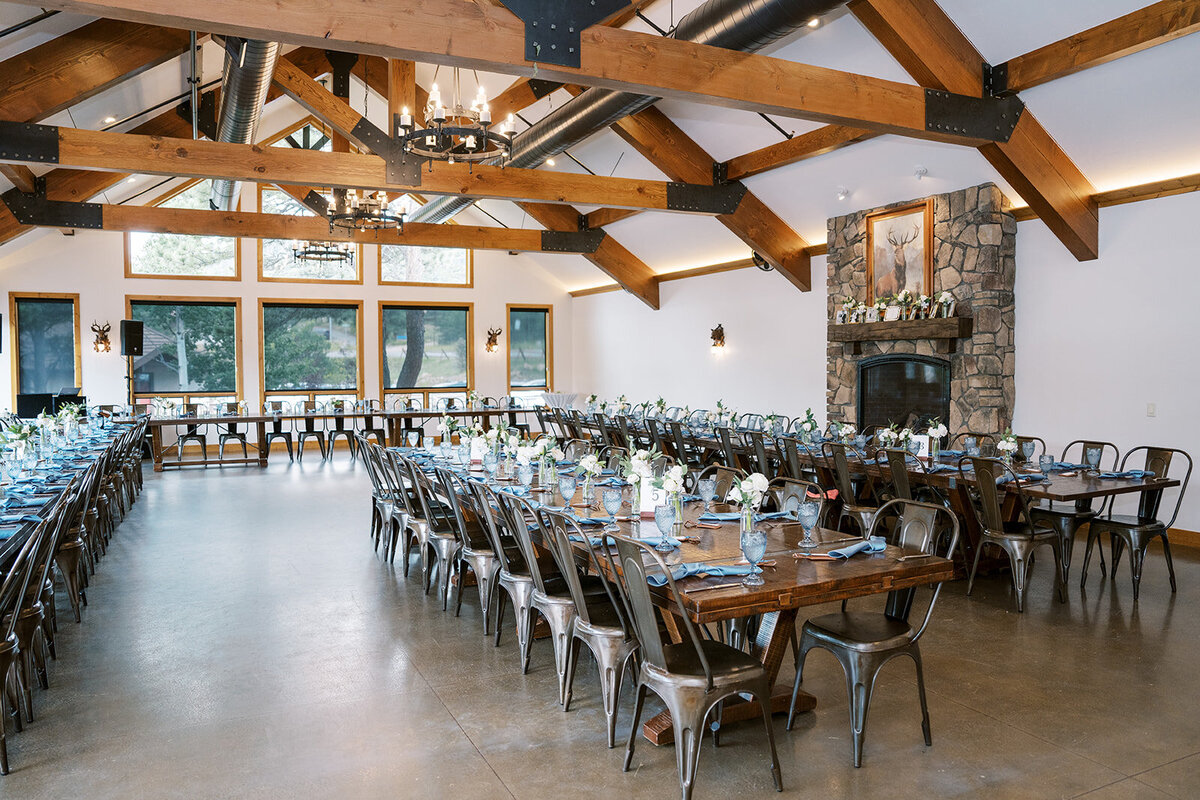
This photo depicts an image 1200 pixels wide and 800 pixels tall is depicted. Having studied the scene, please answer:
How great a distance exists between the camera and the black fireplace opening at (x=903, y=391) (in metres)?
8.97

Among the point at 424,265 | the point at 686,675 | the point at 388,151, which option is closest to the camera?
Result: the point at 686,675

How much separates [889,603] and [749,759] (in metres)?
0.96

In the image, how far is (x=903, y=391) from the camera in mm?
9469

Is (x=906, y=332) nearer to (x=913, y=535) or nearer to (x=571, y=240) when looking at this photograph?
(x=913, y=535)

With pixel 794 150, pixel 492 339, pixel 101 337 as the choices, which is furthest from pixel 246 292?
pixel 794 150

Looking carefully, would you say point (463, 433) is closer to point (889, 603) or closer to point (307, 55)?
point (889, 603)

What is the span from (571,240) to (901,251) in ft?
19.9

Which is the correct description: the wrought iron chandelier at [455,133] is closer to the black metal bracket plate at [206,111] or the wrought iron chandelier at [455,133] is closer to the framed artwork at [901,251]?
the framed artwork at [901,251]

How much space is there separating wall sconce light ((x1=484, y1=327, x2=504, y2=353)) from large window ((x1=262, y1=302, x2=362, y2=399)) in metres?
2.53

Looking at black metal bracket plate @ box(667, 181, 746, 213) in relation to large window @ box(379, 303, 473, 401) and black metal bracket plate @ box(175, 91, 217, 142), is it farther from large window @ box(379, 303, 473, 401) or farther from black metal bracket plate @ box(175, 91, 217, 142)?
large window @ box(379, 303, 473, 401)

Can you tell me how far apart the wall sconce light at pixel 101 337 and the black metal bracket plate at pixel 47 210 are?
164 inches

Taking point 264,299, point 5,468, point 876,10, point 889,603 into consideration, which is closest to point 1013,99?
point 876,10

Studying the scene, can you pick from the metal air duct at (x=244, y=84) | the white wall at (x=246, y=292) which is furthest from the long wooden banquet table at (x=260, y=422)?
the metal air duct at (x=244, y=84)

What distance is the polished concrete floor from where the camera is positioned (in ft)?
10.1
